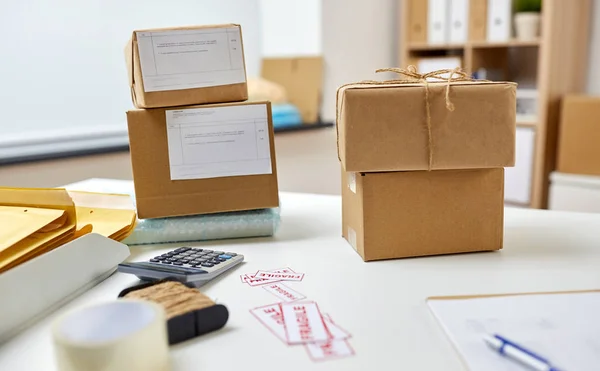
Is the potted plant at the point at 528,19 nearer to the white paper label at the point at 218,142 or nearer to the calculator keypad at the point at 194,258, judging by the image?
the white paper label at the point at 218,142

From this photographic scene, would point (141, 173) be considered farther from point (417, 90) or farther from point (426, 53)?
point (426, 53)

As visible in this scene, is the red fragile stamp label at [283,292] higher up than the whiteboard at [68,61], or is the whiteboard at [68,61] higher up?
the whiteboard at [68,61]

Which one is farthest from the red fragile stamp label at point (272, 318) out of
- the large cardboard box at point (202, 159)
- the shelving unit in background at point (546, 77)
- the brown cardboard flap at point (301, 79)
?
the brown cardboard flap at point (301, 79)

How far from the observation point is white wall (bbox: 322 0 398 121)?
8.48 feet

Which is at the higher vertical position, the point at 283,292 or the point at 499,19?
the point at 499,19

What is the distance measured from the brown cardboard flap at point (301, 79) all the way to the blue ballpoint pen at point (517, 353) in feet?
6.86

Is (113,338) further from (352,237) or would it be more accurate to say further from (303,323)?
(352,237)

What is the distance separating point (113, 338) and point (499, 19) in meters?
2.39

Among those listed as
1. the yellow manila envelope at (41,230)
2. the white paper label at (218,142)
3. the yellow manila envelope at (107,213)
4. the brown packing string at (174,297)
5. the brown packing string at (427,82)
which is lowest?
the brown packing string at (174,297)

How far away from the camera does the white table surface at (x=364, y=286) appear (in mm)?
583

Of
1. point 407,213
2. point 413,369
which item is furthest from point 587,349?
point 407,213

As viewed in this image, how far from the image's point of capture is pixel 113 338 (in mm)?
508

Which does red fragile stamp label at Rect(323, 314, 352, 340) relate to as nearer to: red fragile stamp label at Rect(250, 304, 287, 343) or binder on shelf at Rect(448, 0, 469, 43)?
red fragile stamp label at Rect(250, 304, 287, 343)

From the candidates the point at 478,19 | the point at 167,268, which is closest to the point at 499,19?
the point at 478,19
